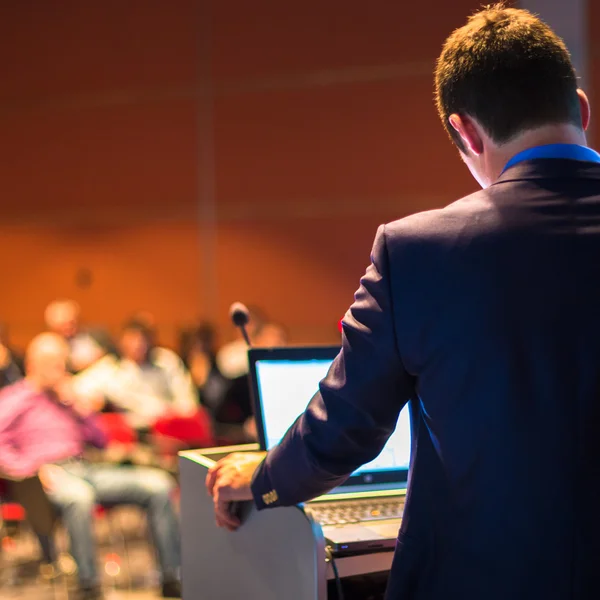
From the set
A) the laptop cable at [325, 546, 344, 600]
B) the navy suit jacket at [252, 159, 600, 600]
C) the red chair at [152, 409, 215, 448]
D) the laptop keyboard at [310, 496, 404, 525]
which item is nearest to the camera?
the navy suit jacket at [252, 159, 600, 600]

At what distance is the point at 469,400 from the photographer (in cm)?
114

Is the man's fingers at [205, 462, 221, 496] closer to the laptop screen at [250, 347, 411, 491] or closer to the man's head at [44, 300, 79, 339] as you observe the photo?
the laptop screen at [250, 347, 411, 491]

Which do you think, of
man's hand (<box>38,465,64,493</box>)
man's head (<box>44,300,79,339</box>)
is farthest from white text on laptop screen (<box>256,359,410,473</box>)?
man's head (<box>44,300,79,339</box>)

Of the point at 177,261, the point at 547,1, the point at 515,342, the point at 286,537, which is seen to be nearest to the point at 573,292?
the point at 515,342

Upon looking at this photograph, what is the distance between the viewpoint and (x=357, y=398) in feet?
3.96

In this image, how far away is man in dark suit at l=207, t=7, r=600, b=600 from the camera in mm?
1114

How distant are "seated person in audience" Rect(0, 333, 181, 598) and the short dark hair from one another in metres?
3.72

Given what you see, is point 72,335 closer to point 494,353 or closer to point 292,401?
point 292,401

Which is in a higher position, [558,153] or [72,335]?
[558,153]

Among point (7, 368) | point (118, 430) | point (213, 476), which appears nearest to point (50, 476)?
point (118, 430)

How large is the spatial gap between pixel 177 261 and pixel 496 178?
673cm

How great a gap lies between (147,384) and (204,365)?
46 cm

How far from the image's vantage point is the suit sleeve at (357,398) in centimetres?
119

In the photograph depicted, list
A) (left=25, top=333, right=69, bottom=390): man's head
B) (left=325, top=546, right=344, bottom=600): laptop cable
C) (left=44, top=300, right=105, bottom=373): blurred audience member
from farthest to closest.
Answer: (left=44, top=300, right=105, bottom=373): blurred audience member
(left=25, top=333, right=69, bottom=390): man's head
(left=325, top=546, right=344, bottom=600): laptop cable
